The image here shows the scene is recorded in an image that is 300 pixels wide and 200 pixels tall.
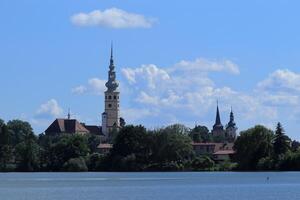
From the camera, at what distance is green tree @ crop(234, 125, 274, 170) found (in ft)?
387

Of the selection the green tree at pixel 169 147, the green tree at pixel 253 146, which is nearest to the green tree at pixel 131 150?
the green tree at pixel 169 147

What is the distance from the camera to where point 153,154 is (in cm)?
13725

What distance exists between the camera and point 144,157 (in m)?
137

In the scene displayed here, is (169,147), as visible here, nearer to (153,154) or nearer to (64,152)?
(153,154)

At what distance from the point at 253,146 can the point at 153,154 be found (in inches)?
863

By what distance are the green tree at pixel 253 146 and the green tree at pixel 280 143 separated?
3.22ft

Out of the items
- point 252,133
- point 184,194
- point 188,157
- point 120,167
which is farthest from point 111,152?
point 184,194

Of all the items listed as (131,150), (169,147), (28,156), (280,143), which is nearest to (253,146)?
(280,143)

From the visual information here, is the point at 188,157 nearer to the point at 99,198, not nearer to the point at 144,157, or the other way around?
the point at 144,157

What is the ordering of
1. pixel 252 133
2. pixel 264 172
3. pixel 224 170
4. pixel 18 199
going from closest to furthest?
1. pixel 18 199
2. pixel 264 172
3. pixel 252 133
4. pixel 224 170

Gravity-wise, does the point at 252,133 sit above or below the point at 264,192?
above

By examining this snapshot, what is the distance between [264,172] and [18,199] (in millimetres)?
54727

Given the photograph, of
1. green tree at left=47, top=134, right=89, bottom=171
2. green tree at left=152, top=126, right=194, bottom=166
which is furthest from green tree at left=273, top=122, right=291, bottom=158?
green tree at left=47, top=134, right=89, bottom=171

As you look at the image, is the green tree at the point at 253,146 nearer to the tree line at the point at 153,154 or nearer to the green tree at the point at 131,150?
the tree line at the point at 153,154
